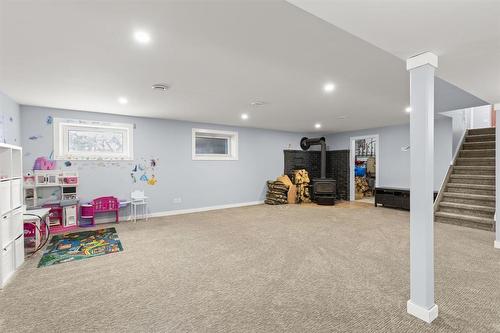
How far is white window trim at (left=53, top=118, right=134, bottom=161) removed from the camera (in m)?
4.76

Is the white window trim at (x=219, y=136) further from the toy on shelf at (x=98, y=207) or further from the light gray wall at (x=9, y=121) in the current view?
the light gray wall at (x=9, y=121)

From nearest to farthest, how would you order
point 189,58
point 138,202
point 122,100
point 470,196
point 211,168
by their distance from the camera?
point 189,58
point 122,100
point 470,196
point 138,202
point 211,168

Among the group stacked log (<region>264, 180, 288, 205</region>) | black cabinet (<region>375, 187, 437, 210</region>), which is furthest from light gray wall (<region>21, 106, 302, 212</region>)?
black cabinet (<region>375, 187, 437, 210</region>)

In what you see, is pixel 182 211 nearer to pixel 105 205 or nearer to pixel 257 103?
pixel 105 205

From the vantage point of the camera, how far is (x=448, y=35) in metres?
1.64

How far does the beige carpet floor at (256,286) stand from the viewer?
189 cm

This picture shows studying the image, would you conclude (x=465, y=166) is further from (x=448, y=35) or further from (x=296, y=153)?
(x=448, y=35)

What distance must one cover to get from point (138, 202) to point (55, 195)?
1502 millimetres

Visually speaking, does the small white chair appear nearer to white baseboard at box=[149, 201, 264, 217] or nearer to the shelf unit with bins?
white baseboard at box=[149, 201, 264, 217]

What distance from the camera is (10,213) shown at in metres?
2.78

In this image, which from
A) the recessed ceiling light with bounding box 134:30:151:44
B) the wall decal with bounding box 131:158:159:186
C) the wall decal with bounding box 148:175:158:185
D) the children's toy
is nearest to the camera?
the recessed ceiling light with bounding box 134:30:151:44

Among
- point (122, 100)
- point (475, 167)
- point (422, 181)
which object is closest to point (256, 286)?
point (422, 181)

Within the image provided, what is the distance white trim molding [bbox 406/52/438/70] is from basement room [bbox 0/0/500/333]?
1cm

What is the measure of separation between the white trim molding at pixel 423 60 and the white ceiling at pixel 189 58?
0.46 metres
